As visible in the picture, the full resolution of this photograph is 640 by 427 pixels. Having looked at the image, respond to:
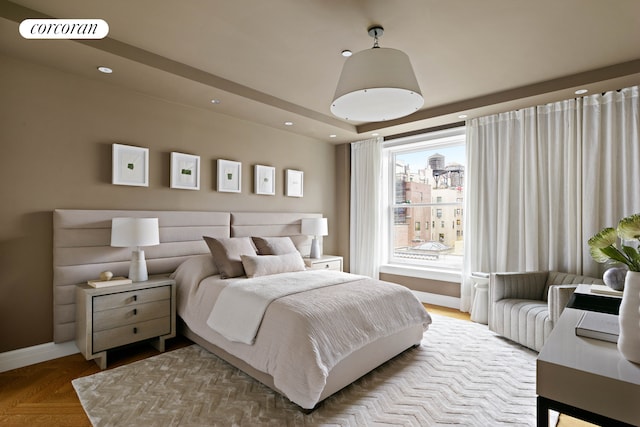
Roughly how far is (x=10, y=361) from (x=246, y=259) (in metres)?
2.03

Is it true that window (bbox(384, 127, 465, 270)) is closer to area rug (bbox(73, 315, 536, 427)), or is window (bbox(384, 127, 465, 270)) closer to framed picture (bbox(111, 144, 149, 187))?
area rug (bbox(73, 315, 536, 427))

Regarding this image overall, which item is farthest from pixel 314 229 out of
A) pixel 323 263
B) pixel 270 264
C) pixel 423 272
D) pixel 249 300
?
pixel 249 300

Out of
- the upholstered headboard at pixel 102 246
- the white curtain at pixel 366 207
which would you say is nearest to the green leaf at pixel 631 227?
the upholstered headboard at pixel 102 246

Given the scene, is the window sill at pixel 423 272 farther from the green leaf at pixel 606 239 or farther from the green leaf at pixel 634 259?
the green leaf at pixel 634 259

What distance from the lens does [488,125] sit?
163 inches

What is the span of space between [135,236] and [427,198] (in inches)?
156

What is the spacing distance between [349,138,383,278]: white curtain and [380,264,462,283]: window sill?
213mm

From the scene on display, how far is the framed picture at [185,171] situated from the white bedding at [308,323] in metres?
1.03

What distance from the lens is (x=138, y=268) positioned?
3.06 meters

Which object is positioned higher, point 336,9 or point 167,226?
point 336,9

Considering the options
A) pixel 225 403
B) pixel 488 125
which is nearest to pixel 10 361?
pixel 225 403

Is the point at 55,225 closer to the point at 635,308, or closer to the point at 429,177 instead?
the point at 635,308

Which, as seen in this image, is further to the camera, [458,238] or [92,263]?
[458,238]

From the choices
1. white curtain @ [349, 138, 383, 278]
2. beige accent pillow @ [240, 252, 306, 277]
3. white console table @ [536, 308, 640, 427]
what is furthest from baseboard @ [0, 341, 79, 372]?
white curtain @ [349, 138, 383, 278]
